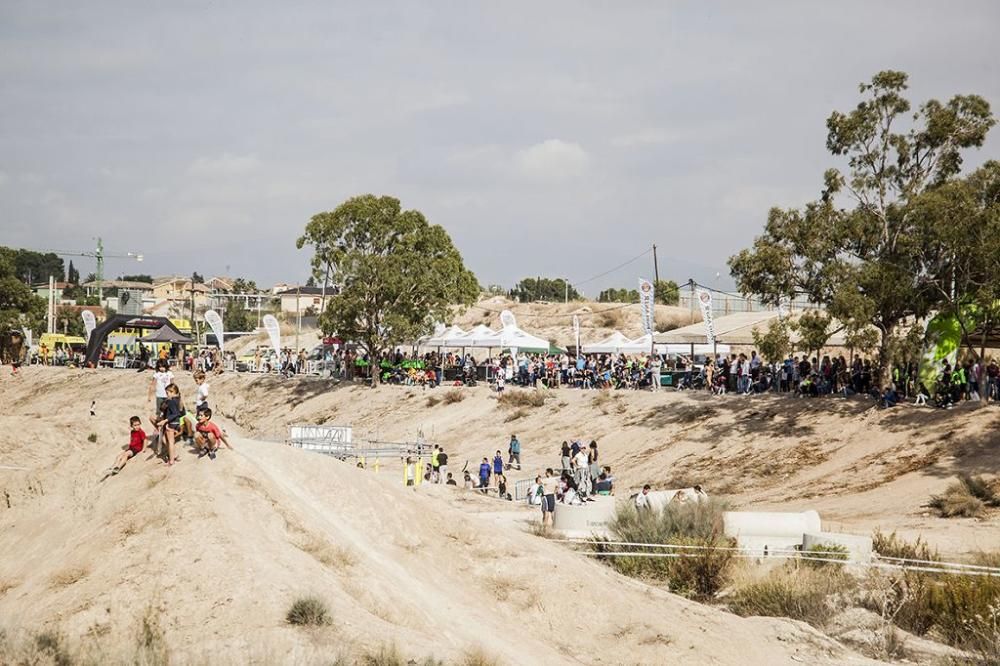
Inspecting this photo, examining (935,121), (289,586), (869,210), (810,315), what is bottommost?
(289,586)

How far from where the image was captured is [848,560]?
1798 cm

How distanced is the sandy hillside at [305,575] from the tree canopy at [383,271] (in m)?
30.1

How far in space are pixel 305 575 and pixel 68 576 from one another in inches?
122

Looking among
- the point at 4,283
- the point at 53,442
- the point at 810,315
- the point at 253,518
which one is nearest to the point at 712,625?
the point at 253,518

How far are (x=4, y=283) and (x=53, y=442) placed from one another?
57.5 meters

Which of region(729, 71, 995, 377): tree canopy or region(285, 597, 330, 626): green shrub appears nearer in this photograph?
region(285, 597, 330, 626): green shrub

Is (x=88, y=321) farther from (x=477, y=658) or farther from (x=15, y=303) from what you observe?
(x=477, y=658)

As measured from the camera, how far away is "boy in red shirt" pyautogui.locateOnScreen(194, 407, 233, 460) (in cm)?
1622

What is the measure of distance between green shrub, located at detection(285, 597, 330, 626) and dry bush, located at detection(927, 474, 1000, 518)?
1633 centimetres

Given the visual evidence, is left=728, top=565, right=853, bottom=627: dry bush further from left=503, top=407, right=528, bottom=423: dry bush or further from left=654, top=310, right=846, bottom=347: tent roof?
left=503, top=407, right=528, bottom=423: dry bush

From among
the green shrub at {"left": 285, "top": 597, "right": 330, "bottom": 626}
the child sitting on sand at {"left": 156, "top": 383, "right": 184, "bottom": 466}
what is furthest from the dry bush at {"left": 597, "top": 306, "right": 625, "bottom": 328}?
the green shrub at {"left": 285, "top": 597, "right": 330, "bottom": 626}

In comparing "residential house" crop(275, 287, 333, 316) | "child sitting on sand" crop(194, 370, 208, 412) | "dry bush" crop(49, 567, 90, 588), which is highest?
"residential house" crop(275, 287, 333, 316)

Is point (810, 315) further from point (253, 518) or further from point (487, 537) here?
point (253, 518)

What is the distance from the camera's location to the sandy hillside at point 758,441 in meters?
25.6
